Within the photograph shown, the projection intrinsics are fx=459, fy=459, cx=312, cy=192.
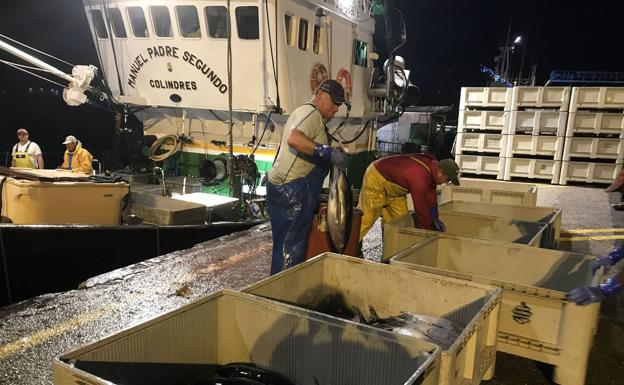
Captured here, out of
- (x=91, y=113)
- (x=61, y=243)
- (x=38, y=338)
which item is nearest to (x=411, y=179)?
(x=38, y=338)

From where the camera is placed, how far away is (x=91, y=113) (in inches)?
1199

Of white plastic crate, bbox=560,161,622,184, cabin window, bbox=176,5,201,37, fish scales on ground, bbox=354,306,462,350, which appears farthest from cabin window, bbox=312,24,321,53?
fish scales on ground, bbox=354,306,462,350

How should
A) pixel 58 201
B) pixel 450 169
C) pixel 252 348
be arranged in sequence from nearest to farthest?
pixel 252 348
pixel 450 169
pixel 58 201

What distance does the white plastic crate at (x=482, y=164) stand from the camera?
33.0 feet

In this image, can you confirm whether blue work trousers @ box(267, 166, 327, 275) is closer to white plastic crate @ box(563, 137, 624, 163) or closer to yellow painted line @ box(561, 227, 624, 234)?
yellow painted line @ box(561, 227, 624, 234)

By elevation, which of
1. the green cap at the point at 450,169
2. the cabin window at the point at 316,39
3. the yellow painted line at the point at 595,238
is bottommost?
the yellow painted line at the point at 595,238

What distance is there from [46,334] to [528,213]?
548 cm

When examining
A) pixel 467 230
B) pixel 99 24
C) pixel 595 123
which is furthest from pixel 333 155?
pixel 99 24

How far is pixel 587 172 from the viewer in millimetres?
9516

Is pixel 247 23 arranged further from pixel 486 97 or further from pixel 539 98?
pixel 539 98

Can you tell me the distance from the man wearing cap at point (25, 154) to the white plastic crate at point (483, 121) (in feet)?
31.0

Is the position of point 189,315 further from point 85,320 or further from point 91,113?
point 91,113

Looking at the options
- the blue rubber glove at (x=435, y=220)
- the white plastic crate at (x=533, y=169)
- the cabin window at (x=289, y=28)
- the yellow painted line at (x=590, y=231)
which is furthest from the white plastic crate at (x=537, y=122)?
the blue rubber glove at (x=435, y=220)

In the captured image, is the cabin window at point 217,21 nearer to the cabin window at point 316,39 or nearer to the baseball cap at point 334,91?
the cabin window at point 316,39
